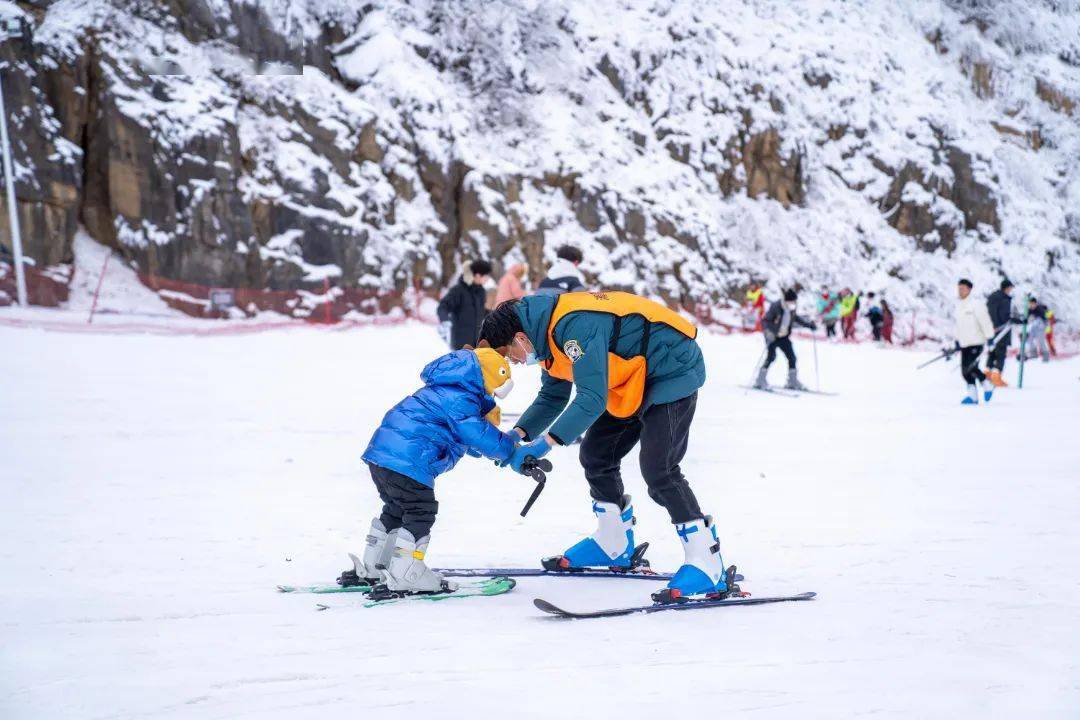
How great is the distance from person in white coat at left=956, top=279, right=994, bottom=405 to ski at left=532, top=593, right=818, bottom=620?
9.70 metres

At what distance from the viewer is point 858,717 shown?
2436 millimetres

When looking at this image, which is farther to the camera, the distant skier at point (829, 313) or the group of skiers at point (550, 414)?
the distant skier at point (829, 313)

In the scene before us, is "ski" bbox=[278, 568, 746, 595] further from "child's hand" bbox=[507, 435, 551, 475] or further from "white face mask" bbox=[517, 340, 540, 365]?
"white face mask" bbox=[517, 340, 540, 365]

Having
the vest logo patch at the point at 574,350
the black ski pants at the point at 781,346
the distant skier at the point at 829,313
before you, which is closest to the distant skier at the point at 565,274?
the vest logo patch at the point at 574,350

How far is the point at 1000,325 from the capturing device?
52.5 feet

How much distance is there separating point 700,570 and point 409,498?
1.28 metres

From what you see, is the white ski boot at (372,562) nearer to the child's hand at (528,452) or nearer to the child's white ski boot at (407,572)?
the child's white ski boot at (407,572)

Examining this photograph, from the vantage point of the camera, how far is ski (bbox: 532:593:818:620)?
3312 millimetres

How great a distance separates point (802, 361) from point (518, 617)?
55.3 feet

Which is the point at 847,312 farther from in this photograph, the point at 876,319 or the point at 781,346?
the point at 781,346

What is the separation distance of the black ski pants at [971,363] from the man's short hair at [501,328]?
10462mm

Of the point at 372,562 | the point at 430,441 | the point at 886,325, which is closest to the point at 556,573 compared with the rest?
the point at 372,562

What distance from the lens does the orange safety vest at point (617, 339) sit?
3.67 metres

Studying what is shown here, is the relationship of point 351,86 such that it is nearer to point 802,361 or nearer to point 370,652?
point 802,361
